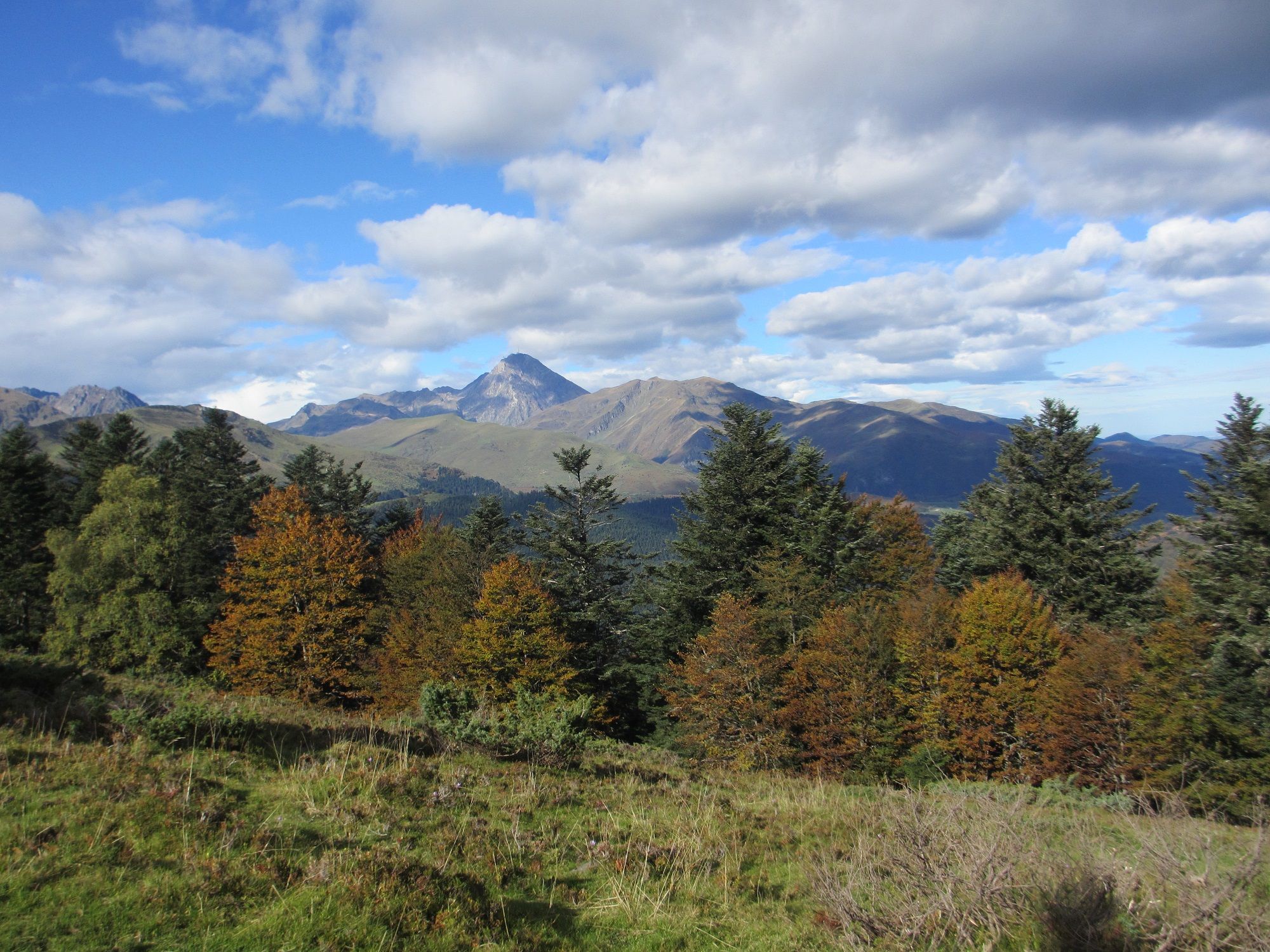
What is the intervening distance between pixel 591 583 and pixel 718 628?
13290 millimetres

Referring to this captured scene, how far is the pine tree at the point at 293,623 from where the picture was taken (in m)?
34.0

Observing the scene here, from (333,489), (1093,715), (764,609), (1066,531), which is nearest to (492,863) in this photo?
(1093,715)

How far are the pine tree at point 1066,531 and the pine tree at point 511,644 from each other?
26.4 m

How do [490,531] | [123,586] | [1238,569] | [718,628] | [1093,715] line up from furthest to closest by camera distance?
[490,531] → [123,586] → [718,628] → [1238,569] → [1093,715]

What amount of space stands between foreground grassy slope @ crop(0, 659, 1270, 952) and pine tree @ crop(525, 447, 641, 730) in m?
28.5

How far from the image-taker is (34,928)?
170 inches

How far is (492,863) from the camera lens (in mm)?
6668

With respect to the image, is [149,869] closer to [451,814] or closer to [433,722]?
[451,814]

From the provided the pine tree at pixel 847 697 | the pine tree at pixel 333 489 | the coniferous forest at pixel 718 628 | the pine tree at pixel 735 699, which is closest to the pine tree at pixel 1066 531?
the coniferous forest at pixel 718 628

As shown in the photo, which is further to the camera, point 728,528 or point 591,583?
point 591,583

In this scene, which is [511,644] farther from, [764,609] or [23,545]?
[23,545]

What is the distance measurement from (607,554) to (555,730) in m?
29.7

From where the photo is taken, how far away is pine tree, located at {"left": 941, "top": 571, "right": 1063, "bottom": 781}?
85.6 feet

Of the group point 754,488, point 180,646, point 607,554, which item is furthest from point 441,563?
point 754,488
